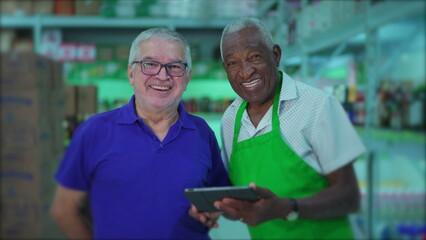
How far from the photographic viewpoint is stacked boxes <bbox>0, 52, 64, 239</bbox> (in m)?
2.64

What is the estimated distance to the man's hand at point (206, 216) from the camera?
490mm

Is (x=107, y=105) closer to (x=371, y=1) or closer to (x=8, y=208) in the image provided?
(x=371, y=1)

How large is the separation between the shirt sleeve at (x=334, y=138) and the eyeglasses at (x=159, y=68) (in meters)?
0.18

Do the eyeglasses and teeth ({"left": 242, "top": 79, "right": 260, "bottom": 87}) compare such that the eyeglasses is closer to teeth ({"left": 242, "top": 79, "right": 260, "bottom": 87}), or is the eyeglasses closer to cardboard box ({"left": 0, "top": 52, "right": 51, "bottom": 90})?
teeth ({"left": 242, "top": 79, "right": 260, "bottom": 87})

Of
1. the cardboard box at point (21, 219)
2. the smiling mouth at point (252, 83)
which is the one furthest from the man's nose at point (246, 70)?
the cardboard box at point (21, 219)

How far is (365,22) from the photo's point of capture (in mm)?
1551

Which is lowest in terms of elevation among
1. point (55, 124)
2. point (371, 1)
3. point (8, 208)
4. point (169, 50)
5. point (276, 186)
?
point (8, 208)

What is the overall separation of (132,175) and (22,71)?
243 centimetres

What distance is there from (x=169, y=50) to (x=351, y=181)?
29 cm

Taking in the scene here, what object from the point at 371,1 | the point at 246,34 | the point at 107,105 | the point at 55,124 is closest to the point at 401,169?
the point at 371,1

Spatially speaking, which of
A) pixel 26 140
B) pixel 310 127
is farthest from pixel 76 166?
pixel 26 140

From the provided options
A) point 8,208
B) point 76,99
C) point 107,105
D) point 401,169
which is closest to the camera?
point 107,105

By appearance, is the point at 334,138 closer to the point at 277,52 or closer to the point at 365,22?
the point at 277,52

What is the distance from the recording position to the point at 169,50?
1.60 feet
